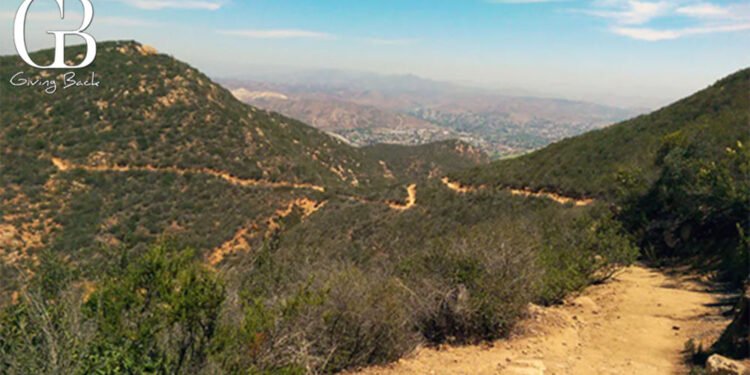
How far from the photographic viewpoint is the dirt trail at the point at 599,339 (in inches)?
238

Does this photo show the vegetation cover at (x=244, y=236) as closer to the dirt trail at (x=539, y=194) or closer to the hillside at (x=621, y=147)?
the hillside at (x=621, y=147)

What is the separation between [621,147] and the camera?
2800 cm

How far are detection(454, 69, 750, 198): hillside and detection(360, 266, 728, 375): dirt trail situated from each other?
10341 mm

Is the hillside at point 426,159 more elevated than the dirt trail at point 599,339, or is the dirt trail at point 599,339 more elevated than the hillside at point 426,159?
the dirt trail at point 599,339

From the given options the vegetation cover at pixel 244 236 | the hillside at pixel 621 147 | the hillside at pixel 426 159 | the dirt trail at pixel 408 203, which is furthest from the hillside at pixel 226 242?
the hillside at pixel 621 147

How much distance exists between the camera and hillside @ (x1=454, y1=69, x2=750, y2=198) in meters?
20.9

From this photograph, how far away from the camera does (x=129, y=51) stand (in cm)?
4456

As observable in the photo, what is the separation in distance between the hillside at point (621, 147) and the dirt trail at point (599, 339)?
10341mm

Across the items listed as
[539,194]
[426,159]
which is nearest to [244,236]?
[539,194]

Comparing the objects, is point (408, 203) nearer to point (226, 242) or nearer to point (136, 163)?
point (226, 242)

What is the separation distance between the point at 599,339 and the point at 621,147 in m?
24.3

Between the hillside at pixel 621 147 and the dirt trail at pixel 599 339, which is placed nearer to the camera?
the dirt trail at pixel 599 339

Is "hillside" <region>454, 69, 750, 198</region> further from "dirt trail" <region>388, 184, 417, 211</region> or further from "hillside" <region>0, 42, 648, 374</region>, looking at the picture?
"dirt trail" <region>388, 184, 417, 211</region>

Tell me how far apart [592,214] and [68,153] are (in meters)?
31.1
